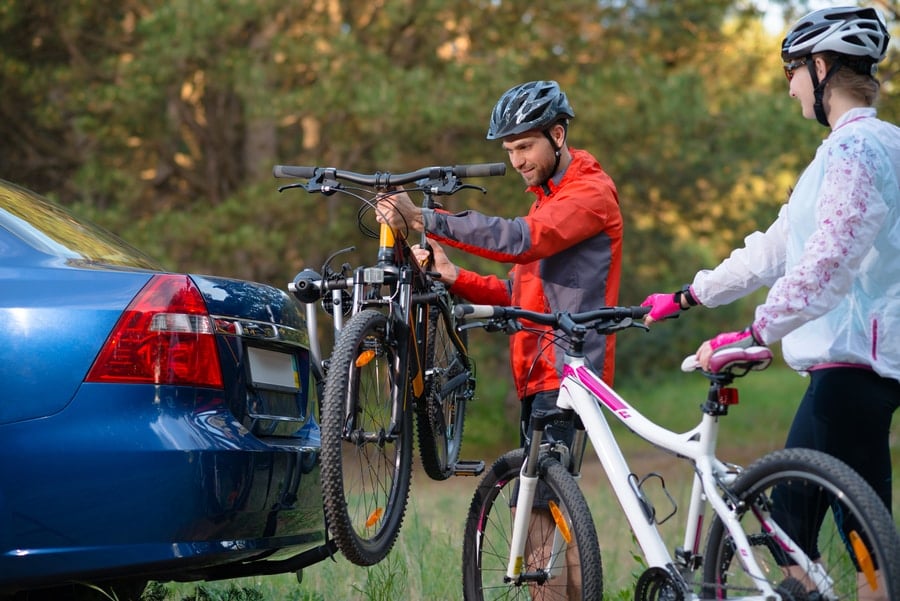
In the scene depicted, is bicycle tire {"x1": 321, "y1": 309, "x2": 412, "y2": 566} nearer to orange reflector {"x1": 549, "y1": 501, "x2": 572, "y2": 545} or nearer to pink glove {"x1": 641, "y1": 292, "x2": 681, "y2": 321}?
orange reflector {"x1": 549, "y1": 501, "x2": 572, "y2": 545}

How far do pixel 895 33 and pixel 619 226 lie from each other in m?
13.5

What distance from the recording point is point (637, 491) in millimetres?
3803

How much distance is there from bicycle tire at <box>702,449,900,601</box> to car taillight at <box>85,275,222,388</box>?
1.62 m

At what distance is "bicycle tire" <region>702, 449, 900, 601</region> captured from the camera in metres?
3.01

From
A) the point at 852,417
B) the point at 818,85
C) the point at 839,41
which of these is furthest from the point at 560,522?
the point at 839,41

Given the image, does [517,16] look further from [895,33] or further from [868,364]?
[868,364]

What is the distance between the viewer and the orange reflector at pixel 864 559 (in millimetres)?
3066

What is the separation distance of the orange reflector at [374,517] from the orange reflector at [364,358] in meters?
0.58

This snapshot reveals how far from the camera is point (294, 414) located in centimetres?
458

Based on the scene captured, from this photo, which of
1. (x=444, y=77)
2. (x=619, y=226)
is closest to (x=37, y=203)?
(x=619, y=226)

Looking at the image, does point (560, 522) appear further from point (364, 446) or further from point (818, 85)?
point (818, 85)

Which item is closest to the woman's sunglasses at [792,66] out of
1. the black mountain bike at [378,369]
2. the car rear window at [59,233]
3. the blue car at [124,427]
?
the black mountain bike at [378,369]

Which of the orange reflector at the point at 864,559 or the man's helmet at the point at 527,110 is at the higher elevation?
the man's helmet at the point at 527,110

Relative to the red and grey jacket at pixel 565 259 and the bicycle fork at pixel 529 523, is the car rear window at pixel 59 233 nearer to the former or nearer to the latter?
the red and grey jacket at pixel 565 259
